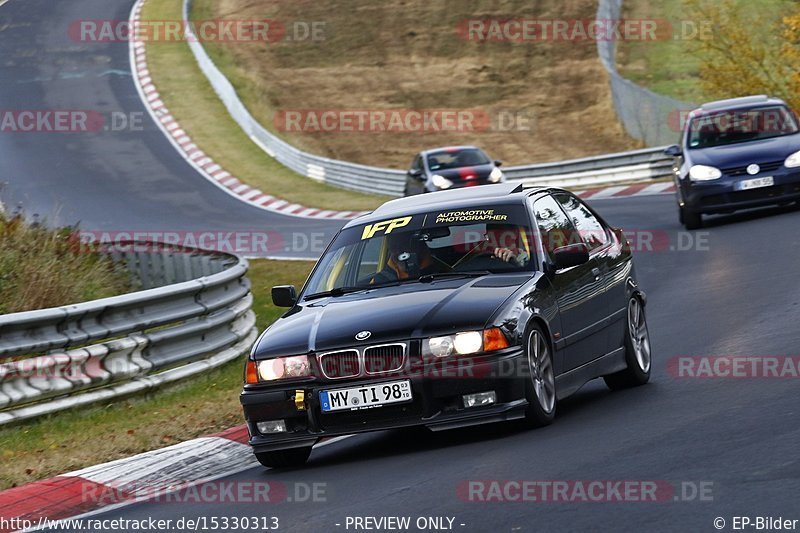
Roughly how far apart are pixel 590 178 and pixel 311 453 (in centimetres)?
2309

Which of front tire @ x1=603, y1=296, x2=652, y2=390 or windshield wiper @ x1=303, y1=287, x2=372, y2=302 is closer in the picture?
windshield wiper @ x1=303, y1=287, x2=372, y2=302

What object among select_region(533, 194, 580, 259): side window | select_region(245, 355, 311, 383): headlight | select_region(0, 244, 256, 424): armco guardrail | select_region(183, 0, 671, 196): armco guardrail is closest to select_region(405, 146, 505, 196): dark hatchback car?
select_region(183, 0, 671, 196): armco guardrail

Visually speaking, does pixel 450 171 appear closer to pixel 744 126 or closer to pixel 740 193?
pixel 744 126

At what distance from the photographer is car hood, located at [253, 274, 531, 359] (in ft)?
27.8

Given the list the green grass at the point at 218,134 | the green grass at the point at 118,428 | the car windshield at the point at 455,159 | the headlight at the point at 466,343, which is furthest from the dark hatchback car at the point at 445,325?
the green grass at the point at 218,134

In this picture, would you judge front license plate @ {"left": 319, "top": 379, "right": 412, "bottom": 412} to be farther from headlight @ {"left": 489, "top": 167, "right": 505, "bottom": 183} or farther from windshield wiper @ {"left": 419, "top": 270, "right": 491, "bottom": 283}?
headlight @ {"left": 489, "top": 167, "right": 505, "bottom": 183}

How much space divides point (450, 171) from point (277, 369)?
21.8 meters

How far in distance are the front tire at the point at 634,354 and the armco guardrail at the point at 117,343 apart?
3772 millimetres

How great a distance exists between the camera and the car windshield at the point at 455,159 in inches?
1208

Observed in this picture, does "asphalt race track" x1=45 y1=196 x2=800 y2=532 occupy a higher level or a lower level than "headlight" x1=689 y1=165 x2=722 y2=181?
higher

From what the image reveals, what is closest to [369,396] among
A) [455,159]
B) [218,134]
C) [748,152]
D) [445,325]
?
[445,325]

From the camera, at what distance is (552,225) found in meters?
9.93

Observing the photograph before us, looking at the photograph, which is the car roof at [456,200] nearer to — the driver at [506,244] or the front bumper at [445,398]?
the driver at [506,244]

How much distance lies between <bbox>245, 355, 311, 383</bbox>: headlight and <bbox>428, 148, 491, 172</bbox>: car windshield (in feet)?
71.8
